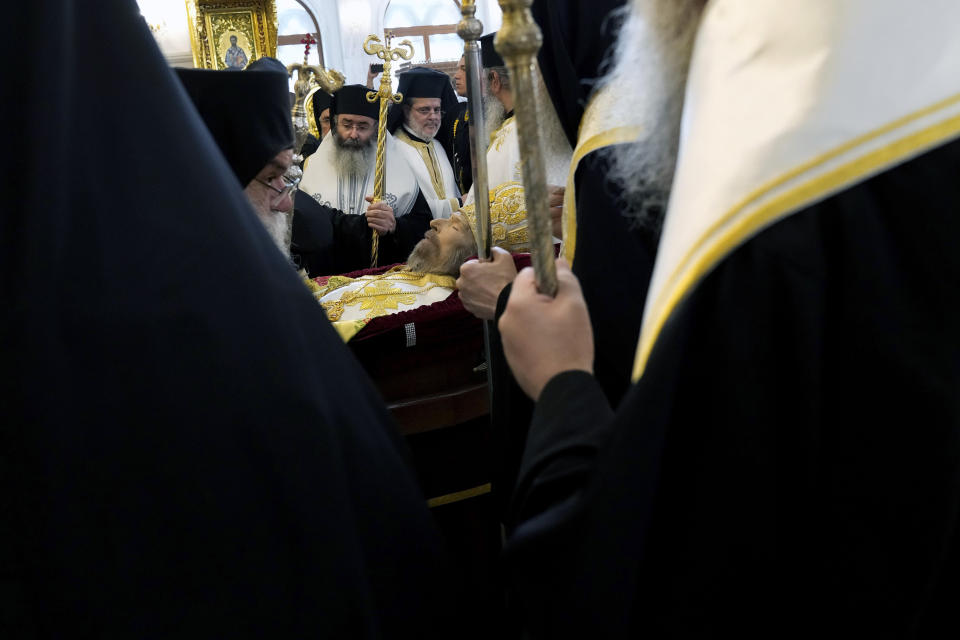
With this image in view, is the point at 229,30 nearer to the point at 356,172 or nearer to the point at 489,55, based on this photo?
the point at 356,172

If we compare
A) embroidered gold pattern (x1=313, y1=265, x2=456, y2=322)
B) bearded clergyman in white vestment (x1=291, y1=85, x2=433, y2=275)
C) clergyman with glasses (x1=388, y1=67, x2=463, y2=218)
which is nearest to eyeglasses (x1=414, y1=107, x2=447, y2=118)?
clergyman with glasses (x1=388, y1=67, x2=463, y2=218)

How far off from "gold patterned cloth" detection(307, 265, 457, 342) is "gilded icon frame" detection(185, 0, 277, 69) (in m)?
6.44

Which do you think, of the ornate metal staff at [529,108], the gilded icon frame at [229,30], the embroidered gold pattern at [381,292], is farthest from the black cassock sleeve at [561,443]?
the gilded icon frame at [229,30]

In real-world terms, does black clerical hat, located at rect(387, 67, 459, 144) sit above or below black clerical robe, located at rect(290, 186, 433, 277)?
above

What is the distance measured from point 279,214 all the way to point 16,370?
1693mm

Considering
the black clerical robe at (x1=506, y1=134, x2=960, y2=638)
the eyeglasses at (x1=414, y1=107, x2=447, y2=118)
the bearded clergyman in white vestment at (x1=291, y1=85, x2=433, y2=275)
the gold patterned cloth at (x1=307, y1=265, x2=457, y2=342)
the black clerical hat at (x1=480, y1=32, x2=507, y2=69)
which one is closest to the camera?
the black clerical robe at (x1=506, y1=134, x2=960, y2=638)

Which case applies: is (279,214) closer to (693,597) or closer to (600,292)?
(600,292)

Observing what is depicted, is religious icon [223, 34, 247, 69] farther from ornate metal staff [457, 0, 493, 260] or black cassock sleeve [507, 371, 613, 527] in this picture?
black cassock sleeve [507, 371, 613, 527]

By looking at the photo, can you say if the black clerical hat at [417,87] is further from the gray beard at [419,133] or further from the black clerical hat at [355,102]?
the black clerical hat at [355,102]

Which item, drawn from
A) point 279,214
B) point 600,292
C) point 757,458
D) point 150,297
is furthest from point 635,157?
point 279,214

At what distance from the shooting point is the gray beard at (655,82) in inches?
39.6

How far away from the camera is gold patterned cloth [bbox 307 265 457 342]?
2.45 metres

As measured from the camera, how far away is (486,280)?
1.77 metres

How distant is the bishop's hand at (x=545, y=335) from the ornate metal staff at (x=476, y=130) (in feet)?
1.67
